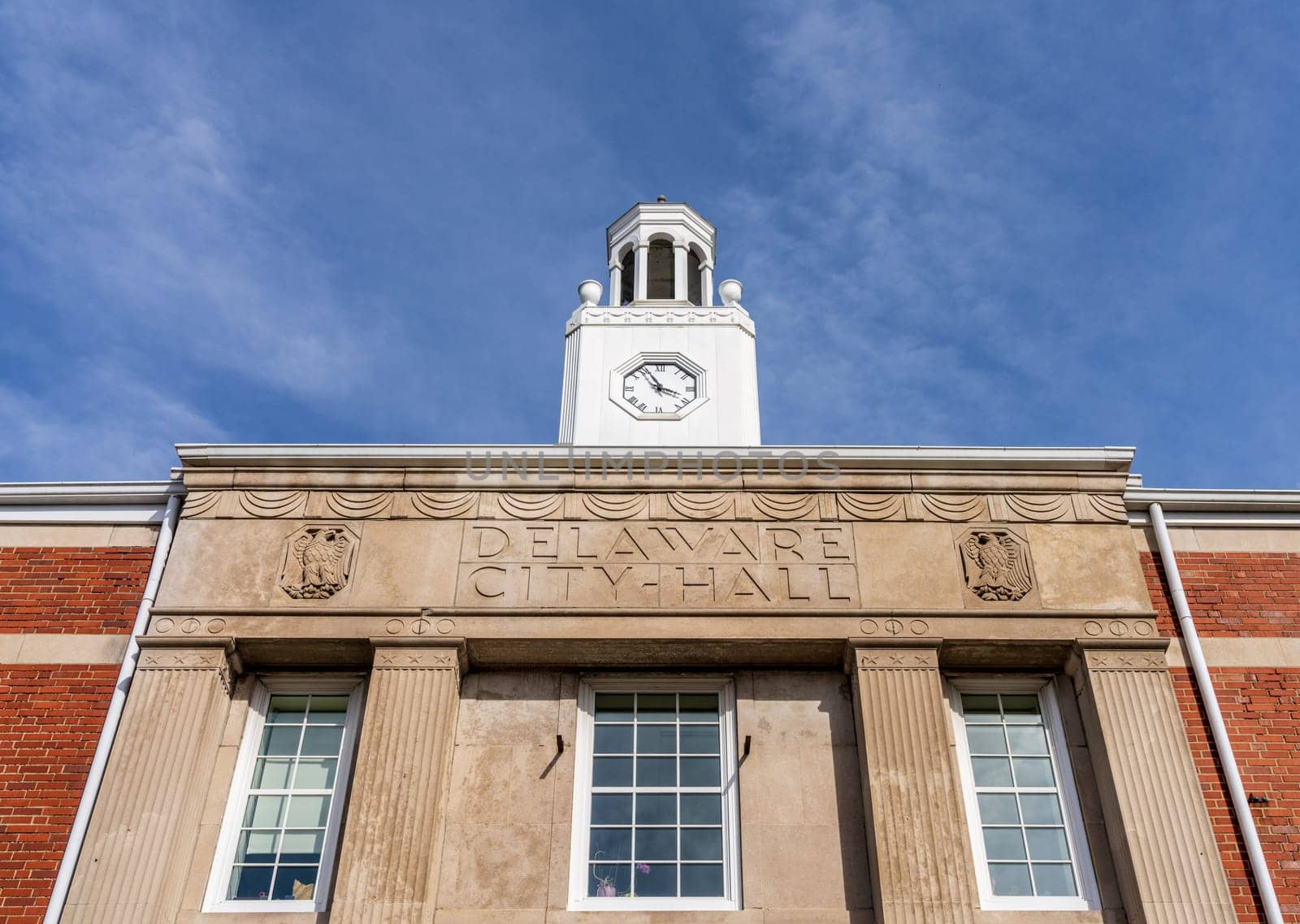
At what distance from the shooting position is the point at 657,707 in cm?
1249

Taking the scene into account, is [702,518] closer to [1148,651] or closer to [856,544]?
[856,544]

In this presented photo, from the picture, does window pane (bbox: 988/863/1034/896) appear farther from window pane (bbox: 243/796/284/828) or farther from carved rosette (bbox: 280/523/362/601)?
carved rosette (bbox: 280/523/362/601)

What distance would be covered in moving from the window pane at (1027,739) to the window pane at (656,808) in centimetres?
343

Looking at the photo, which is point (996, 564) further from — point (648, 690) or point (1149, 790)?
point (648, 690)

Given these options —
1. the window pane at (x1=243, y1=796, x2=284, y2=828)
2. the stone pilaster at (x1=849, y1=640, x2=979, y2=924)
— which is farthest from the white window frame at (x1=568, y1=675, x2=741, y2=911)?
the window pane at (x1=243, y1=796, x2=284, y2=828)

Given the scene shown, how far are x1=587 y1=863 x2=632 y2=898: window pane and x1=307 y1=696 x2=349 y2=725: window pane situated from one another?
307cm

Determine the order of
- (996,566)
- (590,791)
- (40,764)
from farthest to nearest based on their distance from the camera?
(996,566) < (590,791) < (40,764)

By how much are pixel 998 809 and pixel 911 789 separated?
1.02 m

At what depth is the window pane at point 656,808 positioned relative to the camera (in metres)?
11.7

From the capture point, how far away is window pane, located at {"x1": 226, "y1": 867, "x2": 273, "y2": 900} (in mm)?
11289

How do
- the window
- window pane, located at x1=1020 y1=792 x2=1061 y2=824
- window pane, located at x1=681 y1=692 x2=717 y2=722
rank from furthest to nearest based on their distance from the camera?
the window, window pane, located at x1=681 y1=692 x2=717 y2=722, window pane, located at x1=1020 y1=792 x2=1061 y2=824

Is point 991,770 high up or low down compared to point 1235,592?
down

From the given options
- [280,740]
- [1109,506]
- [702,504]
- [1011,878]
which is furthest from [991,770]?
[280,740]

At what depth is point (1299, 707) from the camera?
39.9ft
